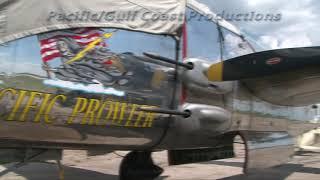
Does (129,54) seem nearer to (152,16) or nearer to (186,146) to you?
(152,16)

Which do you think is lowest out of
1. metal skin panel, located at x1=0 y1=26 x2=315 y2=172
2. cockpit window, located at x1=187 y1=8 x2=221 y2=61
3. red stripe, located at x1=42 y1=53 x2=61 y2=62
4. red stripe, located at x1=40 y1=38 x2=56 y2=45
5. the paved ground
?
the paved ground

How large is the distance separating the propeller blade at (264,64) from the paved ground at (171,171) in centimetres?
434

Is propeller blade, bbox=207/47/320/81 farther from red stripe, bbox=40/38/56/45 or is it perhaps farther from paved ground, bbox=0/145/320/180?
paved ground, bbox=0/145/320/180

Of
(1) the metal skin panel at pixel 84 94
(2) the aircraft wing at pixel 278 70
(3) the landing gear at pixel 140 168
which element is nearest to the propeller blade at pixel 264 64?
(2) the aircraft wing at pixel 278 70

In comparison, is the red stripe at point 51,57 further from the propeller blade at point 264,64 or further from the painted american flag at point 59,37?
the propeller blade at point 264,64

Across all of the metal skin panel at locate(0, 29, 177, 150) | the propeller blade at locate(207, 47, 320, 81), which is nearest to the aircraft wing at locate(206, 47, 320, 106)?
the propeller blade at locate(207, 47, 320, 81)

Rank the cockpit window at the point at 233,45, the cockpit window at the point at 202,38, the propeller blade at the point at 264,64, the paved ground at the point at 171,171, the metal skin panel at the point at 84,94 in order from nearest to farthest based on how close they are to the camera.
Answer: the metal skin panel at the point at 84,94 < the propeller blade at the point at 264,64 < the cockpit window at the point at 202,38 < the cockpit window at the point at 233,45 < the paved ground at the point at 171,171

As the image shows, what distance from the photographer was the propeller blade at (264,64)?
6156mm

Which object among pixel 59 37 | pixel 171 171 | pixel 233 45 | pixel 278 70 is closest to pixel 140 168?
pixel 233 45

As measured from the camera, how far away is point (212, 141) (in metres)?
7.41

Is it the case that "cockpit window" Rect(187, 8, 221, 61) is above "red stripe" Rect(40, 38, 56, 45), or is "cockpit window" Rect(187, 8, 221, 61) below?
above

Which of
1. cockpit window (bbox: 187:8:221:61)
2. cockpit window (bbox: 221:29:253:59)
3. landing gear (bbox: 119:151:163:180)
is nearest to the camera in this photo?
cockpit window (bbox: 187:8:221:61)

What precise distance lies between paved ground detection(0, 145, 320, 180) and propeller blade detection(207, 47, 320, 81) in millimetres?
4342

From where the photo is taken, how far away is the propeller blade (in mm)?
6156
